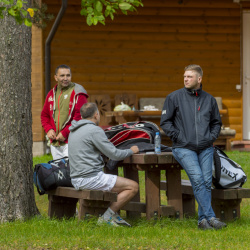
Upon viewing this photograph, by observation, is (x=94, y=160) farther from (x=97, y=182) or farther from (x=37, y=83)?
(x=37, y=83)

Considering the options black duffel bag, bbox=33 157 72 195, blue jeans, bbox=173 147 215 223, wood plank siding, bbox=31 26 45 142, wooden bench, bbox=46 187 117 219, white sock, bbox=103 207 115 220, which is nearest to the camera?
wooden bench, bbox=46 187 117 219

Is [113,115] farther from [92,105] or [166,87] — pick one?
[92,105]

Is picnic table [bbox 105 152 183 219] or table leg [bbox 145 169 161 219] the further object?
table leg [bbox 145 169 161 219]

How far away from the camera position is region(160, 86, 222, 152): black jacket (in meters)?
7.21

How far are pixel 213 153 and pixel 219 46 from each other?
9363 millimetres

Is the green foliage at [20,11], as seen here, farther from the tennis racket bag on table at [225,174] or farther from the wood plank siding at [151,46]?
the wood plank siding at [151,46]

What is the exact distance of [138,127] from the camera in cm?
769

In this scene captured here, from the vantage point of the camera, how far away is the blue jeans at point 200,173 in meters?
7.07

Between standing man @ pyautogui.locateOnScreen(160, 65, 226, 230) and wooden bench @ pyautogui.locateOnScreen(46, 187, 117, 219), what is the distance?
90cm

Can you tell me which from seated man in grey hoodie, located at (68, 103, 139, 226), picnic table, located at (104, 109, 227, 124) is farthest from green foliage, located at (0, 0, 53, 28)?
picnic table, located at (104, 109, 227, 124)

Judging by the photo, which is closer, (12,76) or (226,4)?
(12,76)

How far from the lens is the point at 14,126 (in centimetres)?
745

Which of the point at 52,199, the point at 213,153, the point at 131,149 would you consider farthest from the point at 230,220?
the point at 52,199

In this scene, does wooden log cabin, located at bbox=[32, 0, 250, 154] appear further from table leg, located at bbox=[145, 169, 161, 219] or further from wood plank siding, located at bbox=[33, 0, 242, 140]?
table leg, located at bbox=[145, 169, 161, 219]
